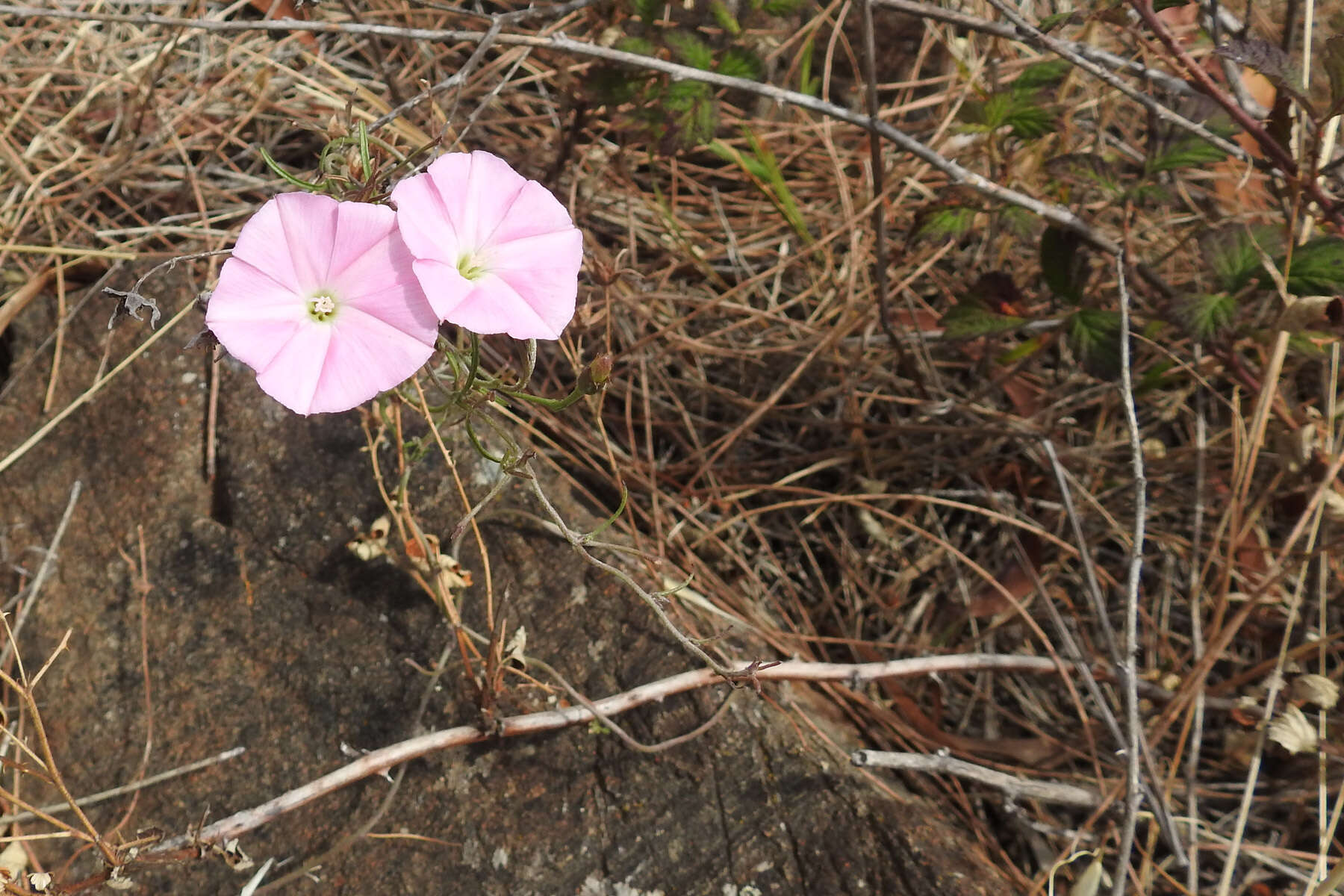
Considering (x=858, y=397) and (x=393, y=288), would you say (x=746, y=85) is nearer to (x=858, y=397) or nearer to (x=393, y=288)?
(x=858, y=397)

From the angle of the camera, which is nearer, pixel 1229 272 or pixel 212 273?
pixel 1229 272

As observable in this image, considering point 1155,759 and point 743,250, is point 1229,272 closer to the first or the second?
point 1155,759

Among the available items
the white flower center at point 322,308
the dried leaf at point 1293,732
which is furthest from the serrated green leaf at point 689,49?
the dried leaf at point 1293,732

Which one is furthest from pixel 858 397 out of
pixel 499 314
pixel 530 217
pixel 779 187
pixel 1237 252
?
pixel 499 314

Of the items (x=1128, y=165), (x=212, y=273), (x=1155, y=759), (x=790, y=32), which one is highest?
(x=790, y=32)

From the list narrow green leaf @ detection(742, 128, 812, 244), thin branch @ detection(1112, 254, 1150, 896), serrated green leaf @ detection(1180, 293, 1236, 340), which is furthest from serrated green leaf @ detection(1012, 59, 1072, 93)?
narrow green leaf @ detection(742, 128, 812, 244)

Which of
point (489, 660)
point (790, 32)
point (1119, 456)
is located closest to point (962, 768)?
point (489, 660)
